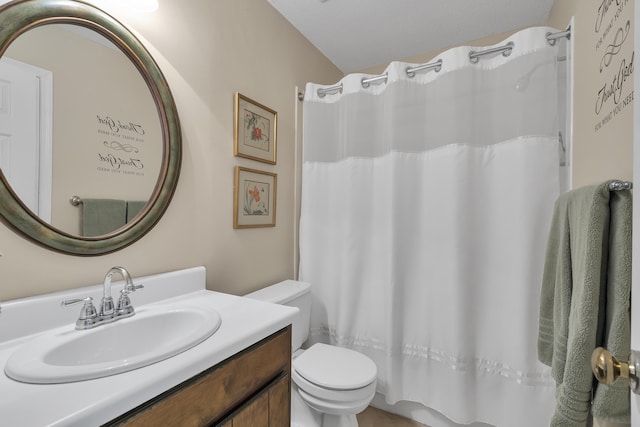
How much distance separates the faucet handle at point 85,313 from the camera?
0.87m

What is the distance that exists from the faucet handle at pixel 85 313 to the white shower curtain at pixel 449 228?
125 centimetres

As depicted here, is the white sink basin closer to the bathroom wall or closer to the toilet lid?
the toilet lid

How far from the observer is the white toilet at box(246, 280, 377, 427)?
51.5 inches

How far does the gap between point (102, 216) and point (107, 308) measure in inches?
13.0

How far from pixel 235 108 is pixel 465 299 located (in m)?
1.55

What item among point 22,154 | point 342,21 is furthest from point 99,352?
point 342,21

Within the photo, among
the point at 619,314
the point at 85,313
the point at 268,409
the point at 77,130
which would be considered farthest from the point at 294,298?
the point at 619,314

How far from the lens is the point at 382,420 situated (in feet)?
5.82

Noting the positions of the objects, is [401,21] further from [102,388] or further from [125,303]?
[102,388]

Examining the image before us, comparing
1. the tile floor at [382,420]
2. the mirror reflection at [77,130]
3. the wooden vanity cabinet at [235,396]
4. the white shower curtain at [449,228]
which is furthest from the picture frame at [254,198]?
the tile floor at [382,420]

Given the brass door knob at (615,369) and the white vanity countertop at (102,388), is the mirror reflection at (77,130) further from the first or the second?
the brass door knob at (615,369)

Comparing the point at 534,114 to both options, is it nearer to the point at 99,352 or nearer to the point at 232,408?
the point at 232,408

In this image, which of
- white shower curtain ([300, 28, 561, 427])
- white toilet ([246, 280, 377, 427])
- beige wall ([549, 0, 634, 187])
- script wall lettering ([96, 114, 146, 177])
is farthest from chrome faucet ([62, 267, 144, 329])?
beige wall ([549, 0, 634, 187])

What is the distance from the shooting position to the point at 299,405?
1473 millimetres
